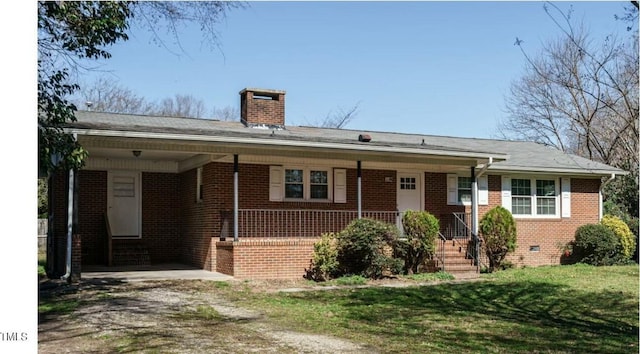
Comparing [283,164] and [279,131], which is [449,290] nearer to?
[283,164]

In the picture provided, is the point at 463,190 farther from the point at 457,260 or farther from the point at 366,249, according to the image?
the point at 366,249

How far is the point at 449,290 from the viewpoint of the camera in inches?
551

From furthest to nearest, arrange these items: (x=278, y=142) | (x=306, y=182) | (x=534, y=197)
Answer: (x=534, y=197) → (x=306, y=182) → (x=278, y=142)

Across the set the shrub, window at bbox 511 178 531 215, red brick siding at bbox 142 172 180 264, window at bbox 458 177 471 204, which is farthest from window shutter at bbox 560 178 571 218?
red brick siding at bbox 142 172 180 264

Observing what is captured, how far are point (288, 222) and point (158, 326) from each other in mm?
8780

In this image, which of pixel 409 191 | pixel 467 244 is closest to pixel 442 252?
pixel 467 244

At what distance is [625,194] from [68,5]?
929 inches

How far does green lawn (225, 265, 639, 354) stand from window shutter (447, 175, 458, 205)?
14.0 feet

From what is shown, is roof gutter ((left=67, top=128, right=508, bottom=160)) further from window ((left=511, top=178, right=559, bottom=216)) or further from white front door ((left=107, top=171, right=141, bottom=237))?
white front door ((left=107, top=171, right=141, bottom=237))

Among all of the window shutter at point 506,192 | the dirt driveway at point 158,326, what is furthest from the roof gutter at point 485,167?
the dirt driveway at point 158,326

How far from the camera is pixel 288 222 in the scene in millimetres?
17578

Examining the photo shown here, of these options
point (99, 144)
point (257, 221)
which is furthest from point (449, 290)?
point (99, 144)

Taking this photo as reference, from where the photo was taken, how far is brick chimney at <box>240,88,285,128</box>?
2084 cm

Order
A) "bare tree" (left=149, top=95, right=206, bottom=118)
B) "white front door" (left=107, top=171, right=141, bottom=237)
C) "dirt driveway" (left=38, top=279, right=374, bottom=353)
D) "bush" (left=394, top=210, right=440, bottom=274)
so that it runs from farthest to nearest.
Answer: "bare tree" (left=149, top=95, right=206, bottom=118), "white front door" (left=107, top=171, right=141, bottom=237), "bush" (left=394, top=210, right=440, bottom=274), "dirt driveway" (left=38, top=279, right=374, bottom=353)
